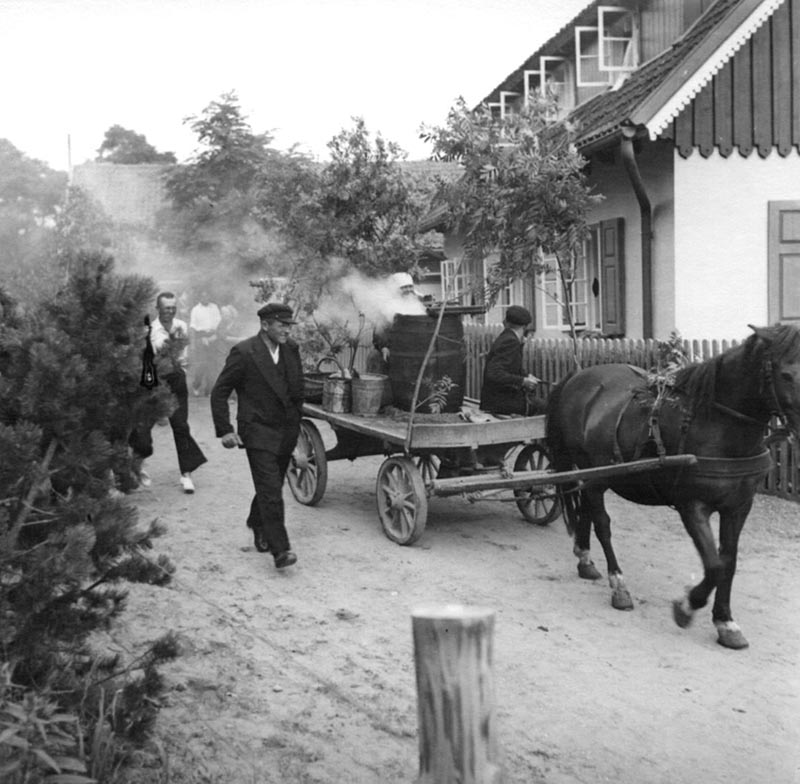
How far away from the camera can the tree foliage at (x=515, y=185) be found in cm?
945

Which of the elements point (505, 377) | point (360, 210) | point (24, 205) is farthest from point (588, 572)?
point (24, 205)

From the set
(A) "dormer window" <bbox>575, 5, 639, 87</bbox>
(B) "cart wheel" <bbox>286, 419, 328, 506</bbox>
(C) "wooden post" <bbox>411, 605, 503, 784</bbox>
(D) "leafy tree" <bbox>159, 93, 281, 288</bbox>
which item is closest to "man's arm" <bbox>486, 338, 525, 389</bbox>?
(B) "cart wheel" <bbox>286, 419, 328, 506</bbox>

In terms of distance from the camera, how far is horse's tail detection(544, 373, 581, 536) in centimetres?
820

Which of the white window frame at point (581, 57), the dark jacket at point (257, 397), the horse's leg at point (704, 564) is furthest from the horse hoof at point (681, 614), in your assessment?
the white window frame at point (581, 57)

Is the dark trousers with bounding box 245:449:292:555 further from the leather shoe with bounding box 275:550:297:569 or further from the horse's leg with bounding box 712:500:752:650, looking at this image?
the horse's leg with bounding box 712:500:752:650

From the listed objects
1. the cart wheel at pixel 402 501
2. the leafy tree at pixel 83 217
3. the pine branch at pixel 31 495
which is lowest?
the cart wheel at pixel 402 501

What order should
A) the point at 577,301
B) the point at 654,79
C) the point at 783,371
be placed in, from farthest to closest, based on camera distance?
the point at 577,301
the point at 654,79
the point at 783,371

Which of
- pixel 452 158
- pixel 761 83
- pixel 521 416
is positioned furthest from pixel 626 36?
pixel 521 416

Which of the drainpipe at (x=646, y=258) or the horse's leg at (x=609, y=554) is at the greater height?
the drainpipe at (x=646, y=258)

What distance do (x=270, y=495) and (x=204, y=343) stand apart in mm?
13213

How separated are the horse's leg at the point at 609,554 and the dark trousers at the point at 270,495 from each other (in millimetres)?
2058

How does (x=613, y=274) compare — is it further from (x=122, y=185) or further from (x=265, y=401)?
(x=122, y=185)

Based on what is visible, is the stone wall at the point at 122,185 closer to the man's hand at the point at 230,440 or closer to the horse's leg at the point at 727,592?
the man's hand at the point at 230,440

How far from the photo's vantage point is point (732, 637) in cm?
639
